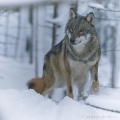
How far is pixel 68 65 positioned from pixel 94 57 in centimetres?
37

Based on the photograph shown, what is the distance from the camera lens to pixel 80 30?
4.95 metres

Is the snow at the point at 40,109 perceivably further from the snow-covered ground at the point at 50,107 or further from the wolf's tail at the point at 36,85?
the wolf's tail at the point at 36,85

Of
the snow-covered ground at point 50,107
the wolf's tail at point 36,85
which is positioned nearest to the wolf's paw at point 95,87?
the snow-covered ground at point 50,107

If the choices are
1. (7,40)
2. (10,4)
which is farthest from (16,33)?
(10,4)

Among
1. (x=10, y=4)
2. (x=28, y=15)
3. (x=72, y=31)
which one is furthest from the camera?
(x=28, y=15)

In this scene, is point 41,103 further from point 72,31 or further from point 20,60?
point 20,60

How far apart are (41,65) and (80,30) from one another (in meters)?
5.75

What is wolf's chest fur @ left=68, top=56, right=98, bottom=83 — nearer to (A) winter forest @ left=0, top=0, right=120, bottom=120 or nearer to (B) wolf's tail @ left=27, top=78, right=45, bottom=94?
(A) winter forest @ left=0, top=0, right=120, bottom=120

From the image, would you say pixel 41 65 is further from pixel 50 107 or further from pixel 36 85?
pixel 50 107

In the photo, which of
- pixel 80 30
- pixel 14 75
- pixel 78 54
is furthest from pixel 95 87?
pixel 14 75

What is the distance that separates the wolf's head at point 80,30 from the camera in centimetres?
489

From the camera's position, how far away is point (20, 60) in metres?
13.2

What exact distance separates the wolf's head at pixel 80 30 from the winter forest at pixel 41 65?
39 cm

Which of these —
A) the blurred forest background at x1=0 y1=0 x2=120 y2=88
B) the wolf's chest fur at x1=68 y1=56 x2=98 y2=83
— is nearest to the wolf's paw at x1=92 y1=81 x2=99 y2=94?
the wolf's chest fur at x1=68 y1=56 x2=98 y2=83
